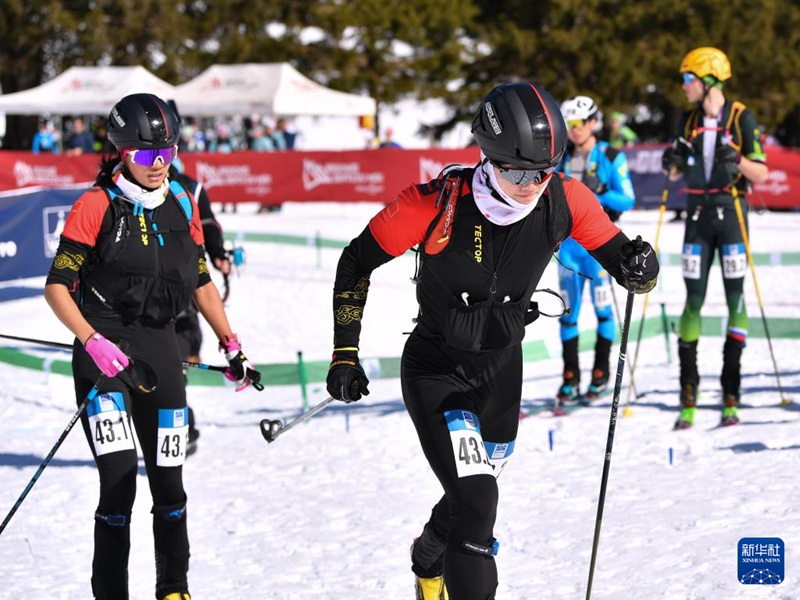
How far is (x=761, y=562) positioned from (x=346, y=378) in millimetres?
2106

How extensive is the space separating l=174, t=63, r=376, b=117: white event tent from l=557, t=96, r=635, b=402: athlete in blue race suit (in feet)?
69.8

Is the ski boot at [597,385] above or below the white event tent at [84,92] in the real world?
below

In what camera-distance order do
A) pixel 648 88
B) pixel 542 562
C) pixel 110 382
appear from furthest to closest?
pixel 648 88
pixel 542 562
pixel 110 382

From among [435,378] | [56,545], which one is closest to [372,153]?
[56,545]

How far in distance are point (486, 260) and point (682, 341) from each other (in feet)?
14.6

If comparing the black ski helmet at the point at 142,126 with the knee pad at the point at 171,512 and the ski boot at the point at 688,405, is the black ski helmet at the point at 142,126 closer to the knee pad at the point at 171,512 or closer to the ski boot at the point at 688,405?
the knee pad at the point at 171,512

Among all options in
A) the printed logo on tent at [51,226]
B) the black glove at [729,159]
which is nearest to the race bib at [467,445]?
the black glove at [729,159]

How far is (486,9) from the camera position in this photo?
4266 centimetres

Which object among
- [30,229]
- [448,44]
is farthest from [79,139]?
[448,44]

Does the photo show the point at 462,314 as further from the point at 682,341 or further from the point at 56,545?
the point at 682,341

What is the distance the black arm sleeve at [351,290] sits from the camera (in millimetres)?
4762

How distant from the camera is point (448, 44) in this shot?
1638 inches

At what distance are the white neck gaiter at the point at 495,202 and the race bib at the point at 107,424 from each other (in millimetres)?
1783

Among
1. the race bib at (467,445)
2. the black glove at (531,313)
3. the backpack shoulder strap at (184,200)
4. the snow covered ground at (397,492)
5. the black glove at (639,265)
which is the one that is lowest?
the snow covered ground at (397,492)
